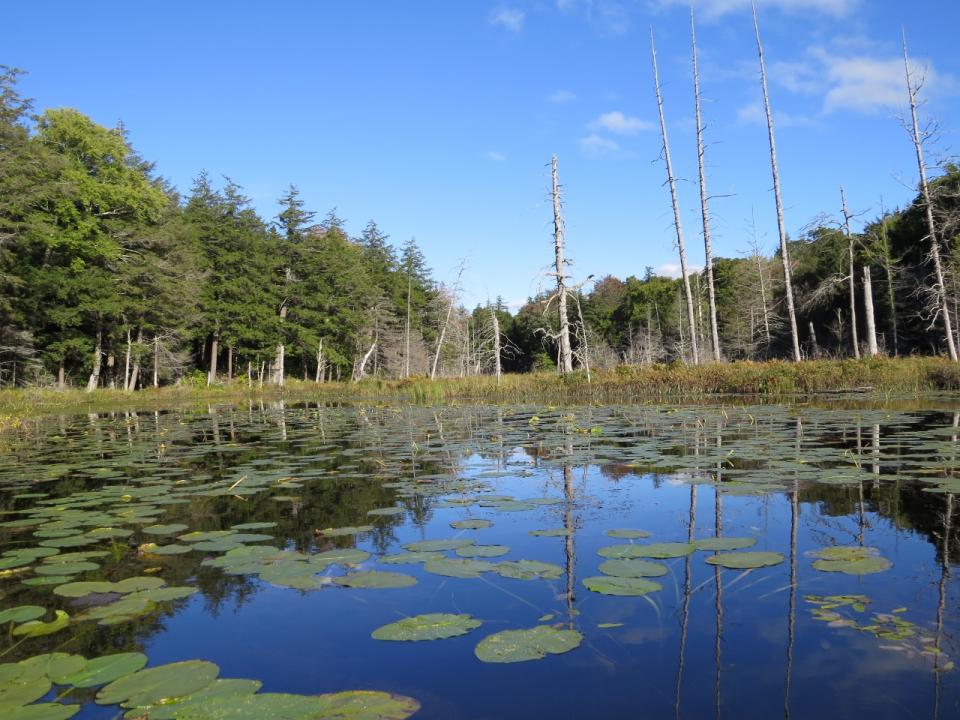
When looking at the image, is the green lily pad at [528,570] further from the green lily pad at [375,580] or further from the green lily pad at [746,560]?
the green lily pad at [746,560]

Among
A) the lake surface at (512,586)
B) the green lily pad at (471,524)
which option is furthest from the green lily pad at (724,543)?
the green lily pad at (471,524)

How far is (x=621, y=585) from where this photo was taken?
2.83 m

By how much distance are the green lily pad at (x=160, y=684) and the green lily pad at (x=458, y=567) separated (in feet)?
4.15

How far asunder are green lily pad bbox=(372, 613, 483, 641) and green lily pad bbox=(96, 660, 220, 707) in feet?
2.09

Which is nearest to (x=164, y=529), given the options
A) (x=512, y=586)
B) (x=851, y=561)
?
(x=512, y=586)

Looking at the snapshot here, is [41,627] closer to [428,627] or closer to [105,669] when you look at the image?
[105,669]

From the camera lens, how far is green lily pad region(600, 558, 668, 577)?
300 cm

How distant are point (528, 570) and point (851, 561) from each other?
5.23 ft

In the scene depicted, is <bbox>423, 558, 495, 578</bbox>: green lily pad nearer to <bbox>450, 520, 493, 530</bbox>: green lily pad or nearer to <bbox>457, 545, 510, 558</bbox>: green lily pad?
<bbox>457, 545, 510, 558</bbox>: green lily pad

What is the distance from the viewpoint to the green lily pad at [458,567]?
10.3 ft

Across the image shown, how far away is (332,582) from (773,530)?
2.61 meters

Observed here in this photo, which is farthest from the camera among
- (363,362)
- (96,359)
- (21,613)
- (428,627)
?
(363,362)

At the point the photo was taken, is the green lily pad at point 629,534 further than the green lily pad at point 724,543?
Yes

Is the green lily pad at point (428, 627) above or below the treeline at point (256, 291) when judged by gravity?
below
